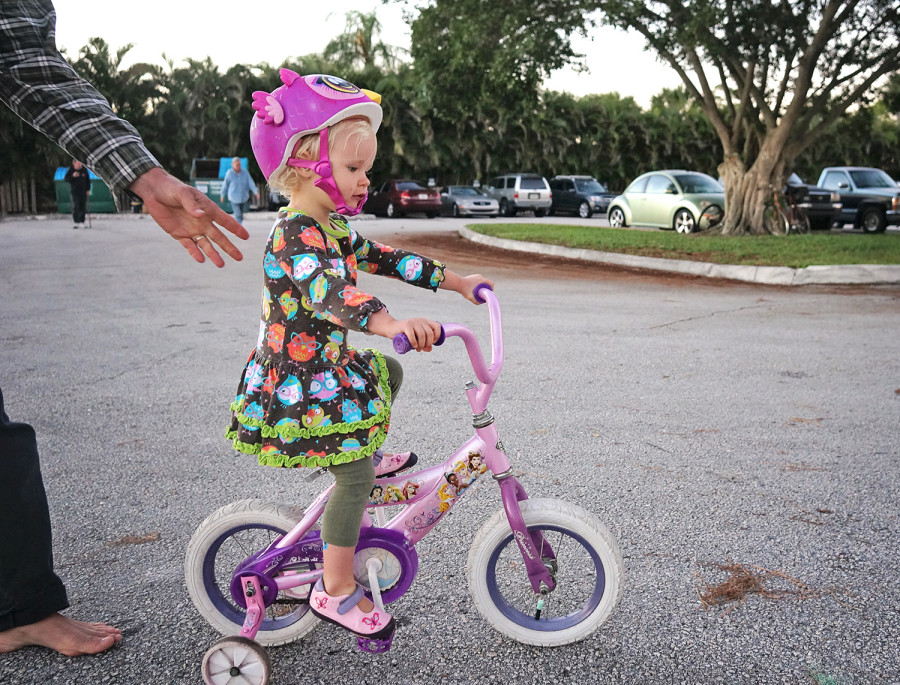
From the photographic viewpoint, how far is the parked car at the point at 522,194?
30219 millimetres

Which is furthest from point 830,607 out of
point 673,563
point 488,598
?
point 488,598

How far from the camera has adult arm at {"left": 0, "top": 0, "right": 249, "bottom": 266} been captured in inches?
86.1

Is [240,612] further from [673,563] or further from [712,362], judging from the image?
[712,362]

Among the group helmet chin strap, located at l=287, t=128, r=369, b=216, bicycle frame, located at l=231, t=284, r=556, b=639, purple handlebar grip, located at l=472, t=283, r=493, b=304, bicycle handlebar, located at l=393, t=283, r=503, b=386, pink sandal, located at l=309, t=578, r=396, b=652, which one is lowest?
pink sandal, located at l=309, t=578, r=396, b=652

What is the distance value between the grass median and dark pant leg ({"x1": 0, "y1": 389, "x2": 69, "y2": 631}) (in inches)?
434

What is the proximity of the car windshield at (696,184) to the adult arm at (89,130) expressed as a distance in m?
18.8

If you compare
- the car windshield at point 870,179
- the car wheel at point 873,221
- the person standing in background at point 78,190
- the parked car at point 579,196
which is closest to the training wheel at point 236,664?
the person standing in background at point 78,190

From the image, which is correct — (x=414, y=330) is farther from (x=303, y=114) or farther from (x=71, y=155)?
(x=71, y=155)

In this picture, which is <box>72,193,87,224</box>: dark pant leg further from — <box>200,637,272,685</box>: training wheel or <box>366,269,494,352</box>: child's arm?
<box>366,269,494,352</box>: child's arm

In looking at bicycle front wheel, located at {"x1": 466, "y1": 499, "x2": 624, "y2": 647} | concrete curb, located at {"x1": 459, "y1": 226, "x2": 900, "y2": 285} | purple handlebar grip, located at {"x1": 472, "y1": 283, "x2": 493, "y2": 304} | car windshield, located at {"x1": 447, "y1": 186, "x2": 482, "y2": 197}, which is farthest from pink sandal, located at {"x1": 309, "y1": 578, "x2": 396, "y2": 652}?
car windshield, located at {"x1": 447, "y1": 186, "x2": 482, "y2": 197}

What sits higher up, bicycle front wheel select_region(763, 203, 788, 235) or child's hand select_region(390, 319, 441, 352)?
bicycle front wheel select_region(763, 203, 788, 235)

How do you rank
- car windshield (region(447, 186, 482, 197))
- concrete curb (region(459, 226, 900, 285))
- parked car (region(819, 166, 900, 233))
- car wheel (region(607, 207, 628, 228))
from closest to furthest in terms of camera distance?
concrete curb (region(459, 226, 900, 285)) → parked car (region(819, 166, 900, 233)) → car wheel (region(607, 207, 628, 228)) → car windshield (region(447, 186, 482, 197))

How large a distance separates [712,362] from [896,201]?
17.7 m

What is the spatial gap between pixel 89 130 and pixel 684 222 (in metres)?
18.6
